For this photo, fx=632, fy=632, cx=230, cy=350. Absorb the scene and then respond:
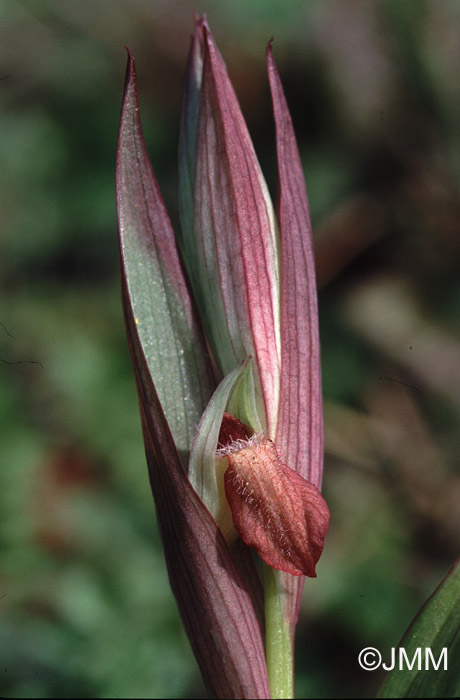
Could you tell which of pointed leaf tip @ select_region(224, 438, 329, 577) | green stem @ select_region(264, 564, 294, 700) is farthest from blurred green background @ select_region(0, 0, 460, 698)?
pointed leaf tip @ select_region(224, 438, 329, 577)

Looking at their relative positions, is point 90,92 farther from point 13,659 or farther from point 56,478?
point 13,659

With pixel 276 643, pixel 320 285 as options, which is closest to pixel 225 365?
pixel 276 643

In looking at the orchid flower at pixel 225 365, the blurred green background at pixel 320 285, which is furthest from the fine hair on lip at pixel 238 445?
the blurred green background at pixel 320 285

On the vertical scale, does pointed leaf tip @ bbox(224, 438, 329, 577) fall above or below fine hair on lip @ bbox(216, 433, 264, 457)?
below

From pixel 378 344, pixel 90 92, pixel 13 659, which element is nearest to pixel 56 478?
pixel 13 659

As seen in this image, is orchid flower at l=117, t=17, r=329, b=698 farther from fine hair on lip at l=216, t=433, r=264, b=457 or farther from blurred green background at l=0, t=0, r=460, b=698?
blurred green background at l=0, t=0, r=460, b=698

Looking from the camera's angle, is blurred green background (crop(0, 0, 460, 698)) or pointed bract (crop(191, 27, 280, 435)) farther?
blurred green background (crop(0, 0, 460, 698))

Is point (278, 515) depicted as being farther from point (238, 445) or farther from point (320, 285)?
point (320, 285)
